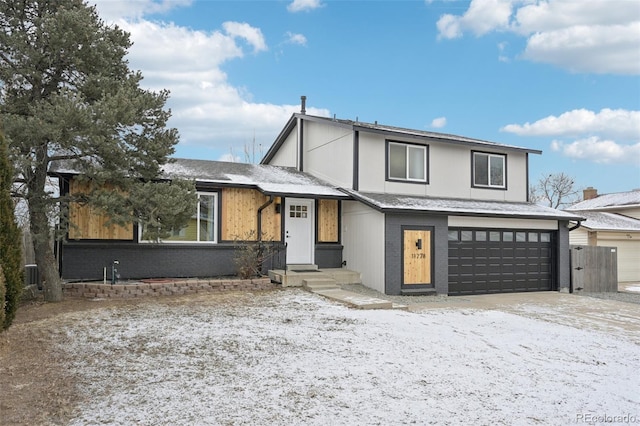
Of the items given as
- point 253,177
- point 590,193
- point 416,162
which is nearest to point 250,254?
point 253,177

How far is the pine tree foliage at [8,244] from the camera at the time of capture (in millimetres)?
6699

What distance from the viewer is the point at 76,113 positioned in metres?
8.91

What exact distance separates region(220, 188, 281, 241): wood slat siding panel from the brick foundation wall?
1.77 metres

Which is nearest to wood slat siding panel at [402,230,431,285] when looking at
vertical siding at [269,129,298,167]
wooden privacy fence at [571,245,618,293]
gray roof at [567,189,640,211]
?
wooden privacy fence at [571,245,618,293]

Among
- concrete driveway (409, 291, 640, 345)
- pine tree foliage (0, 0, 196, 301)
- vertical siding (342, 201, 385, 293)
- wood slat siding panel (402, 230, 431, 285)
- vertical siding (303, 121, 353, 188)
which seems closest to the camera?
pine tree foliage (0, 0, 196, 301)

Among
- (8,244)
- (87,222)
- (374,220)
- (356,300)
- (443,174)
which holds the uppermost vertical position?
(443,174)

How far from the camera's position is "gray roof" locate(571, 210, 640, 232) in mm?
20730

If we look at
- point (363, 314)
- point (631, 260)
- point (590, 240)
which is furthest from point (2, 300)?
point (631, 260)

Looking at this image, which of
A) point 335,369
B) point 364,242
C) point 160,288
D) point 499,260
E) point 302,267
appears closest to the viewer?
point 335,369

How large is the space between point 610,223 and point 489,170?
946cm

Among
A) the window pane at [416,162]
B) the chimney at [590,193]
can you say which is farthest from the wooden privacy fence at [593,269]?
the chimney at [590,193]

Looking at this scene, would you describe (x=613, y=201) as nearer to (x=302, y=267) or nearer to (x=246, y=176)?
(x=302, y=267)

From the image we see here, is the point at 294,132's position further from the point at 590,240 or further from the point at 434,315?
the point at 590,240

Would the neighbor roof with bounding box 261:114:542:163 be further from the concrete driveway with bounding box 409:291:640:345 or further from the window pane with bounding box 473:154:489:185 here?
the concrete driveway with bounding box 409:291:640:345
